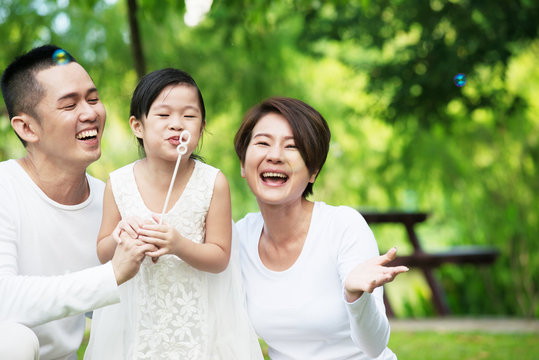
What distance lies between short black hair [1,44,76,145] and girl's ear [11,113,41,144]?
24 mm

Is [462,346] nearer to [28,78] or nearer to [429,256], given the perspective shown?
[429,256]

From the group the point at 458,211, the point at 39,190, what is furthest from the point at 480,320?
the point at 39,190

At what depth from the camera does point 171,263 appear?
254 cm

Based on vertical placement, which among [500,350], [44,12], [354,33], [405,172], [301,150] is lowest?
[500,350]

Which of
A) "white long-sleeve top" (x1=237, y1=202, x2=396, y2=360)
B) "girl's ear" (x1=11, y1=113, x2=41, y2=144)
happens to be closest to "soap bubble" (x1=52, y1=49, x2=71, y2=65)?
"girl's ear" (x1=11, y1=113, x2=41, y2=144)

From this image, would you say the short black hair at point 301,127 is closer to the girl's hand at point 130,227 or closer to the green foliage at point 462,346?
the girl's hand at point 130,227

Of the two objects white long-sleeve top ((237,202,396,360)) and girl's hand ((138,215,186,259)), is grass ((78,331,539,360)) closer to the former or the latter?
white long-sleeve top ((237,202,396,360))

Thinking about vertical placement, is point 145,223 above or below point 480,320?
above

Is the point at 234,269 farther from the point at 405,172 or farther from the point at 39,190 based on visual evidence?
the point at 405,172

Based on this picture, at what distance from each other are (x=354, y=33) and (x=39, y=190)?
4861mm

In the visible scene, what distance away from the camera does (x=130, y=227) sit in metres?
2.28

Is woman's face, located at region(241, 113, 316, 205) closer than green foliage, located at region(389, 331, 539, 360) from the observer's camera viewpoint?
Yes

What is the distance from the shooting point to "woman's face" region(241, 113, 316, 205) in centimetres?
258

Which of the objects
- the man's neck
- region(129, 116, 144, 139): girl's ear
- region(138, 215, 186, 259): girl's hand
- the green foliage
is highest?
region(129, 116, 144, 139): girl's ear
